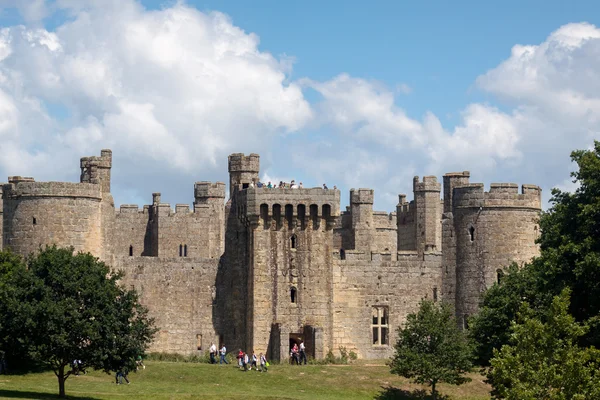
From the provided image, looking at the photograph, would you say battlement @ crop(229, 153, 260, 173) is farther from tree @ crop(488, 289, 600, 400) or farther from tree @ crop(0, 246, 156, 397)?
tree @ crop(488, 289, 600, 400)

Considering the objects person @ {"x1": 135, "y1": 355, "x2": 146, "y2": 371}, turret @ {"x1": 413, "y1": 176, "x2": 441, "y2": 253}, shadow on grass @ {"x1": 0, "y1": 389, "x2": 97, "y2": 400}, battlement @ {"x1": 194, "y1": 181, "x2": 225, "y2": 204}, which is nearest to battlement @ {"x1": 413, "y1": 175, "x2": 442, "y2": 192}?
turret @ {"x1": 413, "y1": 176, "x2": 441, "y2": 253}

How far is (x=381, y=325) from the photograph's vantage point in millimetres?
85688

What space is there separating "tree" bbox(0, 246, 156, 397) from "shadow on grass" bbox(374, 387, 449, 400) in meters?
13.8

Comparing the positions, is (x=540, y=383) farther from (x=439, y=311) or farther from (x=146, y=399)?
(x=439, y=311)

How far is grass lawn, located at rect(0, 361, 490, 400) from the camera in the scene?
7056 centimetres

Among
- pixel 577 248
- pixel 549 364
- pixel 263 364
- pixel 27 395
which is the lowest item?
pixel 27 395

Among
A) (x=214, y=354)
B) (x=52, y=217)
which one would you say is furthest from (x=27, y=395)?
(x=214, y=354)

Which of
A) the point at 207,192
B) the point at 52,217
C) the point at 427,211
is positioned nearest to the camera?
the point at 52,217

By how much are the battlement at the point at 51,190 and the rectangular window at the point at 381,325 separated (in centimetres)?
1676

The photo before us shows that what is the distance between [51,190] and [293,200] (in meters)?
13.0

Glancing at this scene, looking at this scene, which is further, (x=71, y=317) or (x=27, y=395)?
(x=27, y=395)

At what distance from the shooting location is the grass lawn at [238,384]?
232 feet

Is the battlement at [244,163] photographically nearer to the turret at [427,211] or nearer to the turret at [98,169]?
the turret at [98,169]

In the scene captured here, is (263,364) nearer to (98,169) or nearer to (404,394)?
(404,394)
